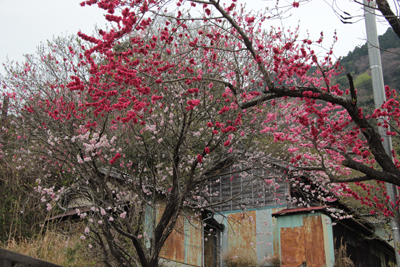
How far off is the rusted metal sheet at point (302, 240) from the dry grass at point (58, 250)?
236 inches

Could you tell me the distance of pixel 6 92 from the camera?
12906 mm

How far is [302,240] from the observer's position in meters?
10.3

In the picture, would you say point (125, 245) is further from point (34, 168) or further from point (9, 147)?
point (9, 147)

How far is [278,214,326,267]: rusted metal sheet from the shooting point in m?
9.78

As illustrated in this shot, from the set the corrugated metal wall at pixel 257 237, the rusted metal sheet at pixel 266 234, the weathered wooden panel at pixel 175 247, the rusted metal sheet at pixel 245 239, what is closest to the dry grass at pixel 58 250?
the weathered wooden panel at pixel 175 247

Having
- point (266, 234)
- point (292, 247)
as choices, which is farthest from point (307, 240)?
point (266, 234)

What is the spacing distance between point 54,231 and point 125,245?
2.25 metres

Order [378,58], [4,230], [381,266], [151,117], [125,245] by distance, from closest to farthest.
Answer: [378,58] → [151,117] → [125,245] → [4,230] → [381,266]

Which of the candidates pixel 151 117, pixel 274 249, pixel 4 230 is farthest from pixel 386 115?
pixel 4 230

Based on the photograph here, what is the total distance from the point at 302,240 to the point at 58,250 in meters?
7.31

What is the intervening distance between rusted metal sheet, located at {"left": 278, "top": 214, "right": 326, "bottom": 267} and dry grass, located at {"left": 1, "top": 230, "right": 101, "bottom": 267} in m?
5.99

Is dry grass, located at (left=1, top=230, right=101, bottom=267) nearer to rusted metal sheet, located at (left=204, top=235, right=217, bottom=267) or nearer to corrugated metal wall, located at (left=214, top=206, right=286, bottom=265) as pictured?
rusted metal sheet, located at (left=204, top=235, right=217, bottom=267)

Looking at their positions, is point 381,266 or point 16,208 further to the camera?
point 381,266

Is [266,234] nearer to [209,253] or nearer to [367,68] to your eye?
[209,253]
